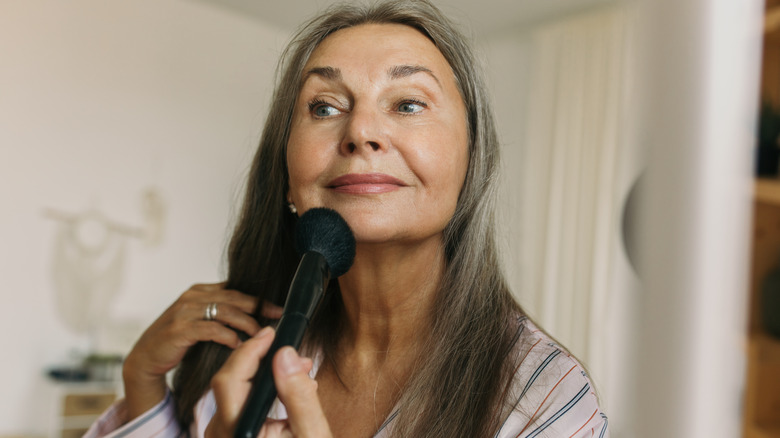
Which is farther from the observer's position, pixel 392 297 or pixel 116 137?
pixel 116 137

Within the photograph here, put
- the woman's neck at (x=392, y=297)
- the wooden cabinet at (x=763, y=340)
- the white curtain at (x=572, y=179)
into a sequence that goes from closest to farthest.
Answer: the wooden cabinet at (x=763, y=340) → the woman's neck at (x=392, y=297) → the white curtain at (x=572, y=179)

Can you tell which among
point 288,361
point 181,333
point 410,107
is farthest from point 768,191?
point 181,333

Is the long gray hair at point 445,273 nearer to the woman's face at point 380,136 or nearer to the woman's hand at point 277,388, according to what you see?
the woman's face at point 380,136

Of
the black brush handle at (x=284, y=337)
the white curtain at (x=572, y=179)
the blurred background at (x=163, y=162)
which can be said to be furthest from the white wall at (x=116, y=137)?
the black brush handle at (x=284, y=337)

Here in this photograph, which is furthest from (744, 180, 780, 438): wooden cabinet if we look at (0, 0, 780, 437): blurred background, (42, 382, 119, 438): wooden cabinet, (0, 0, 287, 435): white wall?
(42, 382, 119, 438): wooden cabinet

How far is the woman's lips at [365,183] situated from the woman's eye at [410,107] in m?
0.12

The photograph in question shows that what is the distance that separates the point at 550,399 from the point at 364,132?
0.42 m

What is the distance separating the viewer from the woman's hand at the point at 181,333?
111 centimetres

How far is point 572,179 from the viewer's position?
A: 398 cm

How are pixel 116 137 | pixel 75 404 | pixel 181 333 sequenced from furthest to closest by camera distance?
pixel 116 137
pixel 75 404
pixel 181 333

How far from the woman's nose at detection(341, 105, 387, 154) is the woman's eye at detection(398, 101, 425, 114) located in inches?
1.7

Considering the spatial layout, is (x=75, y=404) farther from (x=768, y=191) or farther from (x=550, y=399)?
(x=768, y=191)

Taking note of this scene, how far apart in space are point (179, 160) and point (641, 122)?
13.5ft

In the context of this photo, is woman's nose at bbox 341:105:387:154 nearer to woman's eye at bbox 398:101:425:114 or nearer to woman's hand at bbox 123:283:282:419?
woman's eye at bbox 398:101:425:114
